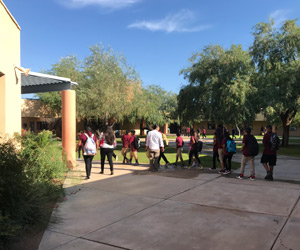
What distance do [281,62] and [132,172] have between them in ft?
48.6

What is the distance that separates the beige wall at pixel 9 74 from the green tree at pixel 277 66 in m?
13.9

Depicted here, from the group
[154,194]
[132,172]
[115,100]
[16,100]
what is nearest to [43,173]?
[154,194]

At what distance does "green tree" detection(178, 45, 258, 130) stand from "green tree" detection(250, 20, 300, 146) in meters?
0.78

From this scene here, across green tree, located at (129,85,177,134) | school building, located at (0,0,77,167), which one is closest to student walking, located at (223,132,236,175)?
school building, located at (0,0,77,167)

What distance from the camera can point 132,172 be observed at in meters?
9.47

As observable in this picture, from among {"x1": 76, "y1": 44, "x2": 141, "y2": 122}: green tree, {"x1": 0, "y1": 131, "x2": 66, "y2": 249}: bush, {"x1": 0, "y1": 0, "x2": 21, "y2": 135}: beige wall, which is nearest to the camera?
{"x1": 0, "y1": 131, "x2": 66, "y2": 249}: bush

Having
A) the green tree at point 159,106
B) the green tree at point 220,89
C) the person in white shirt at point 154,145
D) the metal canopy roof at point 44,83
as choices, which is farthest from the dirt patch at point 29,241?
the green tree at point 159,106

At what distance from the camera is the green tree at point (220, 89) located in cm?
1742

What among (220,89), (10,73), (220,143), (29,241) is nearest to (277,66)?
(220,89)

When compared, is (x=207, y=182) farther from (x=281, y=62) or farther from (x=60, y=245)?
(x=281, y=62)

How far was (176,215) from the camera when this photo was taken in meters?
4.93

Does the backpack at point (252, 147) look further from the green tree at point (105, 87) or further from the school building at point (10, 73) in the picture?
the green tree at point (105, 87)

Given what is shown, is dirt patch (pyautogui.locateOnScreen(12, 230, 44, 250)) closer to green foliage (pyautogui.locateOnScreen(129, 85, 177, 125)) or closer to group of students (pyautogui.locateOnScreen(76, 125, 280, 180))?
group of students (pyautogui.locateOnScreen(76, 125, 280, 180))

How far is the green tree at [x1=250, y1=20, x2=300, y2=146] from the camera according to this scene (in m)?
17.3
